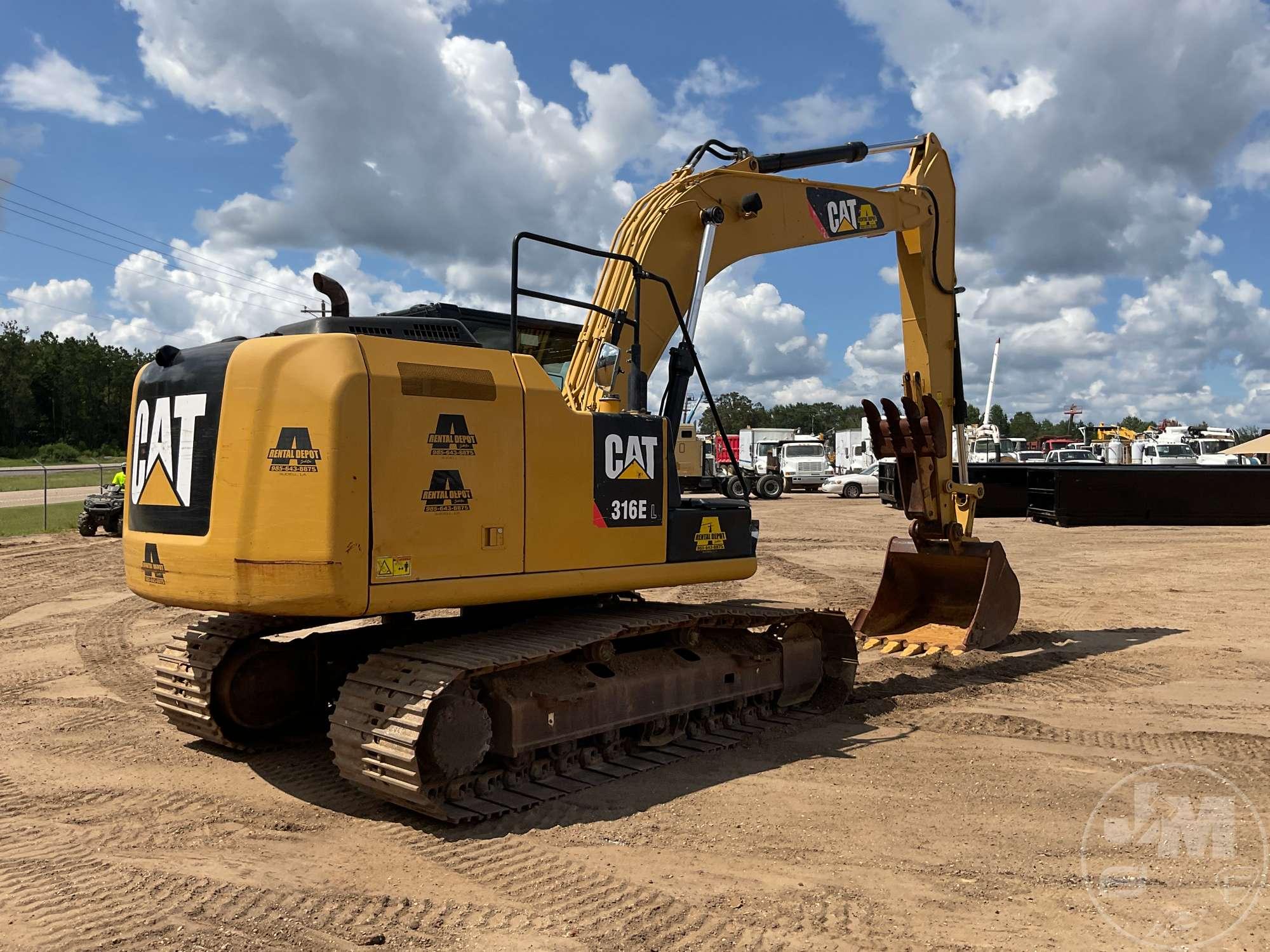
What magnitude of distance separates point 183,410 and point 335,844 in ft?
7.56

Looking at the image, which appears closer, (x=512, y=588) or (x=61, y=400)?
(x=512, y=588)

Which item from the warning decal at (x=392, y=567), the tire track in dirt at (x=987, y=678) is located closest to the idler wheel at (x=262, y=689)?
the warning decal at (x=392, y=567)

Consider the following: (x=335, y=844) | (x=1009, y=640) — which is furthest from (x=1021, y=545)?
(x=335, y=844)

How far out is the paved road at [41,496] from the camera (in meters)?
30.2

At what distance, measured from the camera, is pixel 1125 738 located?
6.48 metres

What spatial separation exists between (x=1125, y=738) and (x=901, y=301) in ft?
16.5

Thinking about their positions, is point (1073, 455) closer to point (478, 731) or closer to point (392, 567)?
point (478, 731)

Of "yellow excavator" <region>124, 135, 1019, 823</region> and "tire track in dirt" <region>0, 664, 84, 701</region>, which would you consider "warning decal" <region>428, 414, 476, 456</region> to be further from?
"tire track in dirt" <region>0, 664, 84, 701</region>

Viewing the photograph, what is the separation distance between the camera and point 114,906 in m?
4.02

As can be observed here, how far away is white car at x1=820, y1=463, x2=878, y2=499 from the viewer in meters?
37.0

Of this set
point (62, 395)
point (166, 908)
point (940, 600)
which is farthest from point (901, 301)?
point (62, 395)

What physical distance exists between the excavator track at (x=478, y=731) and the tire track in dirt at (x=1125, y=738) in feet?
5.03

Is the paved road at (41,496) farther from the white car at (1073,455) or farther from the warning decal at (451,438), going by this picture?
the white car at (1073,455)

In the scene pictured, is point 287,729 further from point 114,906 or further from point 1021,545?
point 1021,545
